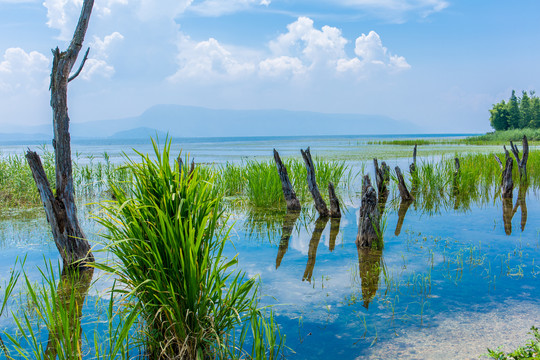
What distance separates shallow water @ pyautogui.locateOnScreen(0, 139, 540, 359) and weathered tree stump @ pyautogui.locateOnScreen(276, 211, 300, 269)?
4 cm

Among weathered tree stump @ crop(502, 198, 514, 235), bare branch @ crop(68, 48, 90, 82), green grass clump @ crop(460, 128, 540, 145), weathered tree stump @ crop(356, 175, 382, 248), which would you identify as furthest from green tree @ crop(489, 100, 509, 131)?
bare branch @ crop(68, 48, 90, 82)

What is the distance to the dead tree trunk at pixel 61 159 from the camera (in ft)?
17.1

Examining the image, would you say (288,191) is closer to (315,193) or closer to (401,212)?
(315,193)

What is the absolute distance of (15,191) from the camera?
11000 millimetres

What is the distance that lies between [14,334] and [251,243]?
3.71m

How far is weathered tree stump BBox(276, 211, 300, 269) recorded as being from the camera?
248 inches

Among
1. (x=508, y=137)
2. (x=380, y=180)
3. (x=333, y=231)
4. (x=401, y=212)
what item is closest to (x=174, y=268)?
(x=333, y=231)

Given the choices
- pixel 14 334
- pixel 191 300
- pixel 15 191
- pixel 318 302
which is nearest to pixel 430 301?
pixel 318 302

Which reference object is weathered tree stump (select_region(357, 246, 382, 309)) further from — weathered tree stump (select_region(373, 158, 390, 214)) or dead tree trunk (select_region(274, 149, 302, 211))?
weathered tree stump (select_region(373, 158, 390, 214))

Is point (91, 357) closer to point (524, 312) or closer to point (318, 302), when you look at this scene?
point (318, 302)

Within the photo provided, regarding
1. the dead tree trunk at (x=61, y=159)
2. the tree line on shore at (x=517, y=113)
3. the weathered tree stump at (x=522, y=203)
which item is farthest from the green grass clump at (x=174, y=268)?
the tree line on shore at (x=517, y=113)

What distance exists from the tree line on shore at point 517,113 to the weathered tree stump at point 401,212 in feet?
190

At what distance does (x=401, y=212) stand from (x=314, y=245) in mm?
3339

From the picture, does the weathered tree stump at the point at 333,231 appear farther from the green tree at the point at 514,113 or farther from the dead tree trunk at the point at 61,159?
the green tree at the point at 514,113
